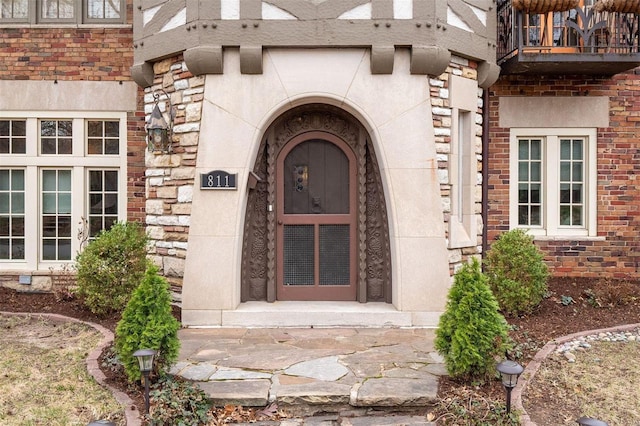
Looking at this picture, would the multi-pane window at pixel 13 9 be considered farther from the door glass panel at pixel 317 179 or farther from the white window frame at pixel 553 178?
the white window frame at pixel 553 178

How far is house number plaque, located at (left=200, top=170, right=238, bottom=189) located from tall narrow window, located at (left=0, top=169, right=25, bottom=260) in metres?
3.56

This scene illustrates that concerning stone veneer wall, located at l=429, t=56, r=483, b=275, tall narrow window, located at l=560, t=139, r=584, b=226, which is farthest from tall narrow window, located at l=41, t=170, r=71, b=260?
tall narrow window, located at l=560, t=139, r=584, b=226

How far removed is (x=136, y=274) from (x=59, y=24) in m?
4.10

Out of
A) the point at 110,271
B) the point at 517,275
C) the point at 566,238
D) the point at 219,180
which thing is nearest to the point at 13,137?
the point at 110,271

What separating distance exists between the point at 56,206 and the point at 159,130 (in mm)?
2734

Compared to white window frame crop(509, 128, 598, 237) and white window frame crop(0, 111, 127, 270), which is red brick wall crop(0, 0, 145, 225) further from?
white window frame crop(509, 128, 598, 237)

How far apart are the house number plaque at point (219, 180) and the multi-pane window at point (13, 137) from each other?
11.6ft

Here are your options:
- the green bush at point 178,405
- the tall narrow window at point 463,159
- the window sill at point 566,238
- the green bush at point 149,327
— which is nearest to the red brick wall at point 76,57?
the green bush at point 149,327

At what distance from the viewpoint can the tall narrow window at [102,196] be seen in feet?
25.7

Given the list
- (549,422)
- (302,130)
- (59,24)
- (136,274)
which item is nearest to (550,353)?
(549,422)

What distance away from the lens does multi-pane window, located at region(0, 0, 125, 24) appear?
25.5ft

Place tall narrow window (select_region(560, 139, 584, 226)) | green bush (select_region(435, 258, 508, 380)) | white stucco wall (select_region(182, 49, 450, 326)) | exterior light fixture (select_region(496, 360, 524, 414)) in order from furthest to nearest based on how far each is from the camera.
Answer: tall narrow window (select_region(560, 139, 584, 226)) < white stucco wall (select_region(182, 49, 450, 326)) < green bush (select_region(435, 258, 508, 380)) < exterior light fixture (select_region(496, 360, 524, 414))

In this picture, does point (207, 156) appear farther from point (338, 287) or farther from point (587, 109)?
point (587, 109)

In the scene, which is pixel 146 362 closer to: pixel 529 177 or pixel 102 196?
pixel 102 196
